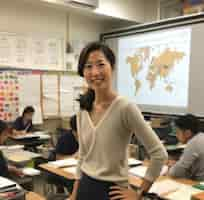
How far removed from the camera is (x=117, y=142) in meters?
1.17

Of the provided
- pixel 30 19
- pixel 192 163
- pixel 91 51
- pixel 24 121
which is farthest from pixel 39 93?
pixel 91 51

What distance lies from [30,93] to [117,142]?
3687mm

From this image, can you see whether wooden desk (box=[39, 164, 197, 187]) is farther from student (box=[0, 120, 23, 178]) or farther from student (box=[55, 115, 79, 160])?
student (box=[55, 115, 79, 160])

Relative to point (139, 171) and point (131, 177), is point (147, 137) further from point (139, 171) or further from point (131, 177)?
point (139, 171)

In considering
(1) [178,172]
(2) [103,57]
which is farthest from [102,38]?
(2) [103,57]

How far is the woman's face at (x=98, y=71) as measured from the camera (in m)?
1.20

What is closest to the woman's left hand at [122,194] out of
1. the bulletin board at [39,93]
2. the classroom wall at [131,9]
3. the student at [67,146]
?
the student at [67,146]

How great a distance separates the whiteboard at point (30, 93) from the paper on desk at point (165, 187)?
9.55ft

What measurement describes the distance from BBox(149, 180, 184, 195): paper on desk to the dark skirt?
92 centimetres

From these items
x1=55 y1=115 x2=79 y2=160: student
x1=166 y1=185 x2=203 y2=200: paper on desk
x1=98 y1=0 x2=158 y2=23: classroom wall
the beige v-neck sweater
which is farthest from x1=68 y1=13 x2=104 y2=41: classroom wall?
the beige v-neck sweater

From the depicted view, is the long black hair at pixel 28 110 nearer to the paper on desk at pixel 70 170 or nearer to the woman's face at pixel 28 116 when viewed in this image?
the woman's face at pixel 28 116

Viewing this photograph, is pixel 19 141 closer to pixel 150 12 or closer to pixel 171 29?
pixel 171 29

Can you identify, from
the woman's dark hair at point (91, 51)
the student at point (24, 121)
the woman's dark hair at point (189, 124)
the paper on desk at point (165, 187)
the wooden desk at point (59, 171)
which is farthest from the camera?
the student at point (24, 121)

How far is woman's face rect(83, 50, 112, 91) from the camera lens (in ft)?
3.93
